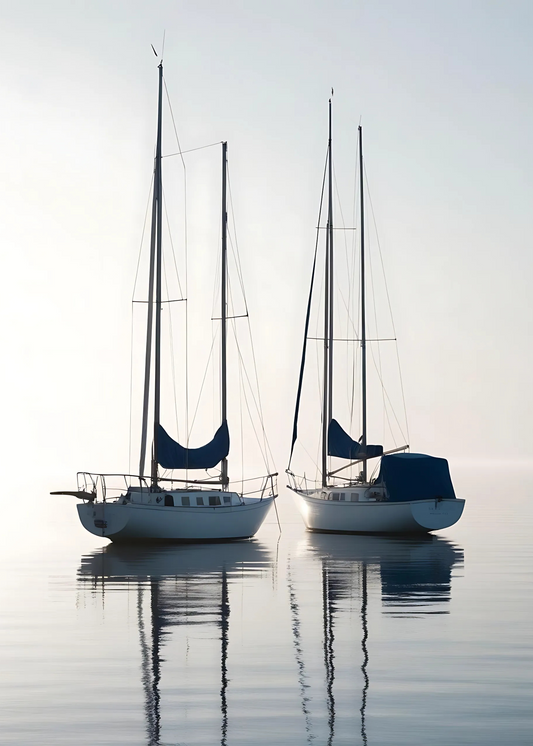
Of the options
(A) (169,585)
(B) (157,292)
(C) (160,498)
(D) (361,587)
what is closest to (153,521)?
(C) (160,498)

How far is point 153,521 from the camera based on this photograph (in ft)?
149

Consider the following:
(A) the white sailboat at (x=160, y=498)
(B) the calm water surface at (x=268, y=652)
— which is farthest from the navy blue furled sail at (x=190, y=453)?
A: (B) the calm water surface at (x=268, y=652)

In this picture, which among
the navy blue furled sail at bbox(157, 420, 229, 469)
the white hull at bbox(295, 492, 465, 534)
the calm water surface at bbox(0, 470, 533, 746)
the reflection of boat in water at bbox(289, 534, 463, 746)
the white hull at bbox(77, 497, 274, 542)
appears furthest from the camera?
the white hull at bbox(295, 492, 465, 534)

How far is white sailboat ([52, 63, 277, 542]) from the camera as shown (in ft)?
149

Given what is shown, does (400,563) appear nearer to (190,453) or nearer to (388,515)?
(388,515)

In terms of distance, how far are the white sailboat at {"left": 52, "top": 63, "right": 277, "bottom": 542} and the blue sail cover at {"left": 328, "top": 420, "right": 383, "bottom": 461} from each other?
5.19 metres

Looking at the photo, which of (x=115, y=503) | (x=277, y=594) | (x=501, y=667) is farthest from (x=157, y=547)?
(x=501, y=667)

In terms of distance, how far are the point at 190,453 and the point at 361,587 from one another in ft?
62.6

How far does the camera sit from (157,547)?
Answer: 147ft

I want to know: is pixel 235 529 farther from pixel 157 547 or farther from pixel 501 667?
pixel 501 667

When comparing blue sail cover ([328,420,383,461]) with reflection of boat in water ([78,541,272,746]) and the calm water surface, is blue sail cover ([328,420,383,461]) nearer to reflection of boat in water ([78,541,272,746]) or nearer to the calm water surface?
reflection of boat in water ([78,541,272,746])

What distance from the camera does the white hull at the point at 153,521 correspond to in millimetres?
45312

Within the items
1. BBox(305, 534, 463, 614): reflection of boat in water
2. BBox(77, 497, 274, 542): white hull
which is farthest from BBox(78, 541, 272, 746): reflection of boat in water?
BBox(305, 534, 463, 614): reflection of boat in water

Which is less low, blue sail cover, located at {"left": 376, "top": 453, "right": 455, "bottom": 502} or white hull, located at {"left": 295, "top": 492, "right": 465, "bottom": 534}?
blue sail cover, located at {"left": 376, "top": 453, "right": 455, "bottom": 502}
